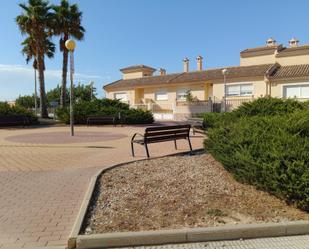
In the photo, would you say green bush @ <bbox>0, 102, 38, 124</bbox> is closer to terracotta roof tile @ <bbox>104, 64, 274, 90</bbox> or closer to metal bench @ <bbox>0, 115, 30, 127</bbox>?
metal bench @ <bbox>0, 115, 30, 127</bbox>

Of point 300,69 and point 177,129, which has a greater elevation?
point 300,69

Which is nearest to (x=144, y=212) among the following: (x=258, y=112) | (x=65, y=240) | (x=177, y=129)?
(x=65, y=240)

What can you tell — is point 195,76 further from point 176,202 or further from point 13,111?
point 176,202

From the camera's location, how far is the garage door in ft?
102

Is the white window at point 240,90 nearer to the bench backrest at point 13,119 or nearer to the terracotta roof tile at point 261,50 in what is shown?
the terracotta roof tile at point 261,50

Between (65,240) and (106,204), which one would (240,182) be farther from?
(65,240)

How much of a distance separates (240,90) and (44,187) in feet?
103

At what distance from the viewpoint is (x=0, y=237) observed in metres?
4.09

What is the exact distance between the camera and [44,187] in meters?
6.29

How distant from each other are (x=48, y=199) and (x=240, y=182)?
3.55 metres

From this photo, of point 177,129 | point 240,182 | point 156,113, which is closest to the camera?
point 240,182

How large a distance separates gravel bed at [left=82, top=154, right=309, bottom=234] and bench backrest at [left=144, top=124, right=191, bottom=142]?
2055 millimetres

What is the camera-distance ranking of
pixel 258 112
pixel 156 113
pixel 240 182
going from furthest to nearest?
pixel 156 113 < pixel 258 112 < pixel 240 182

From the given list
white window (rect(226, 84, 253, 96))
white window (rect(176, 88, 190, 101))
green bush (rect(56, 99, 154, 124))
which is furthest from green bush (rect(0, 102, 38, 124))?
white window (rect(226, 84, 253, 96))
